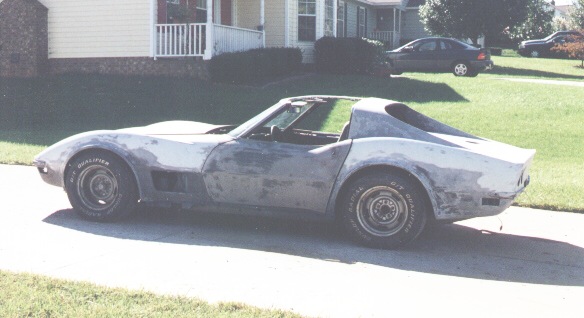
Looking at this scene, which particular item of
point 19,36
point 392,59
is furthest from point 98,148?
point 392,59

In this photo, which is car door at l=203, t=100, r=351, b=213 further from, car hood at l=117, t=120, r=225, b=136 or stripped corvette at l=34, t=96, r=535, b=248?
car hood at l=117, t=120, r=225, b=136

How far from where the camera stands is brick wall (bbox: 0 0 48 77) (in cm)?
2069

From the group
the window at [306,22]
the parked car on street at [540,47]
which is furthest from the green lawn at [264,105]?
the parked car on street at [540,47]

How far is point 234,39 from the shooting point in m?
21.1

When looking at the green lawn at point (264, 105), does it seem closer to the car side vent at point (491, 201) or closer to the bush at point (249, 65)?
the bush at point (249, 65)

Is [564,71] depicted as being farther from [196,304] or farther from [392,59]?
[196,304]

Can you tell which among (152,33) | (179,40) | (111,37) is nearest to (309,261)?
(179,40)

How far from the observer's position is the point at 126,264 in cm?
543

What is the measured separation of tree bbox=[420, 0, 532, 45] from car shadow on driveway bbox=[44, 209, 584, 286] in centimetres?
2829

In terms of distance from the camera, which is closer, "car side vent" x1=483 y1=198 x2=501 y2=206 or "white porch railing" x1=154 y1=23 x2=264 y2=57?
→ "car side vent" x1=483 y1=198 x2=501 y2=206

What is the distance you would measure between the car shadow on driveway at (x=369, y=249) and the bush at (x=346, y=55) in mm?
15952

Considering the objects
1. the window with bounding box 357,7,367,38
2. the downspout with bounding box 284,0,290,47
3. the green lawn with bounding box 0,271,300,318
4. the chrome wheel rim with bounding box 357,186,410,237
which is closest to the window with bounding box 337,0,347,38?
the window with bounding box 357,7,367,38

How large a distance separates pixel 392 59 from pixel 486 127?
41.4 feet

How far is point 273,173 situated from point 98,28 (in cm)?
1583
